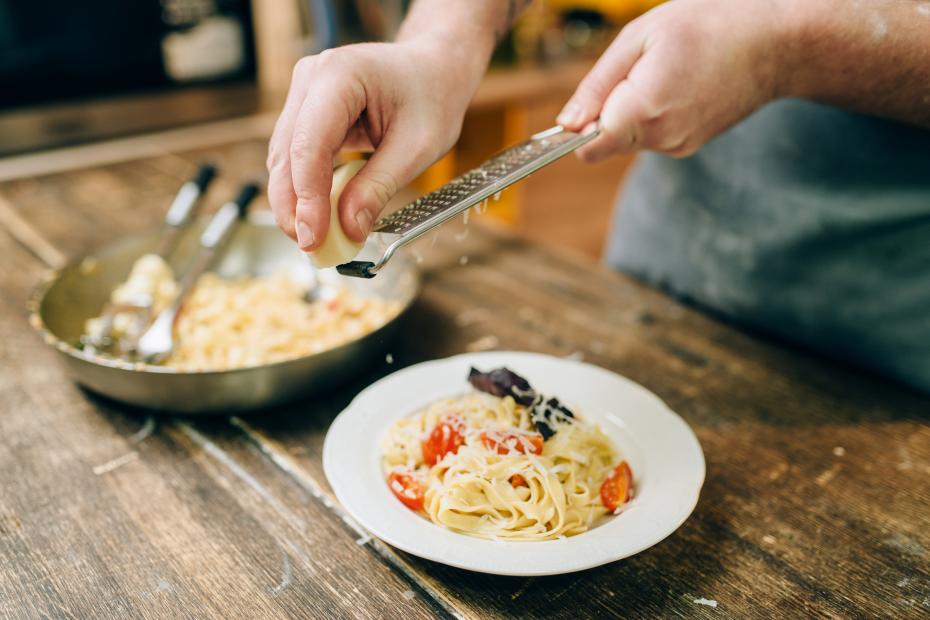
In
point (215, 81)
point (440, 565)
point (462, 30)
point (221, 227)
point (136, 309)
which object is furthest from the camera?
point (215, 81)

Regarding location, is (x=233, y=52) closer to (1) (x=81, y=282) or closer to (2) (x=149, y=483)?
(1) (x=81, y=282)

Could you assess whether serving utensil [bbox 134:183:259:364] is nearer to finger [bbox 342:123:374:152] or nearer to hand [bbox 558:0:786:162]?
finger [bbox 342:123:374:152]

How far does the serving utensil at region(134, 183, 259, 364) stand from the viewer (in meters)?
1.18

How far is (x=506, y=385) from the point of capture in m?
0.95

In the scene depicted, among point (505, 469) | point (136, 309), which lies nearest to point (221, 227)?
point (136, 309)

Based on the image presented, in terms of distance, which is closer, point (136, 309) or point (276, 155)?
point (276, 155)

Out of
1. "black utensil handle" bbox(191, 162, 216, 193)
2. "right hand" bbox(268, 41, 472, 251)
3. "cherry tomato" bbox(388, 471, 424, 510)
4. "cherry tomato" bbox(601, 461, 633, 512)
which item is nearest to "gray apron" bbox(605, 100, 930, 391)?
"cherry tomato" bbox(601, 461, 633, 512)

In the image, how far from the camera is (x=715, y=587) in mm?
809

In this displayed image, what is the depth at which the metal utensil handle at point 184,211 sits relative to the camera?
→ 4.69 ft

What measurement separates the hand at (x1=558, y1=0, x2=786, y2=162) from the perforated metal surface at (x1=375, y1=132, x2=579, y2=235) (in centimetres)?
8

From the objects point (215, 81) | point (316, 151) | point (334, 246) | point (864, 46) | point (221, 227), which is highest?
point (864, 46)

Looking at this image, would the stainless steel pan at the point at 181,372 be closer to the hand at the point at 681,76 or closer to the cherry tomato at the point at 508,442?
the cherry tomato at the point at 508,442

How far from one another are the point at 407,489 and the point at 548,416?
21 cm

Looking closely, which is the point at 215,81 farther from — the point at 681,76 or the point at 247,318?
the point at 681,76
